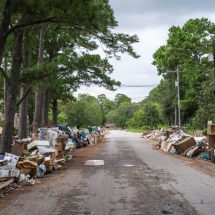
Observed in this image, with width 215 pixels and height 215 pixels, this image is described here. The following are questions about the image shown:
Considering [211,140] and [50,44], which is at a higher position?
[50,44]

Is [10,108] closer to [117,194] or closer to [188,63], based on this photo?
[117,194]

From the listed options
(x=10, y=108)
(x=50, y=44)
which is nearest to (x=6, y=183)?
(x=10, y=108)

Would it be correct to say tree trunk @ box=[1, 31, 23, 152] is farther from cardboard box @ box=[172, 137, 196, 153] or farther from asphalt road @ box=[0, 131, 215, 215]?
cardboard box @ box=[172, 137, 196, 153]

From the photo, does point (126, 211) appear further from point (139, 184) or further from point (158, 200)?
point (139, 184)

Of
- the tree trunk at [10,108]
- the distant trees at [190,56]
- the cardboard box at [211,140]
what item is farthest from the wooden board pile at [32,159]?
the distant trees at [190,56]

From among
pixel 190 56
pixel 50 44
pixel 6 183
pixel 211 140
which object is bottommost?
pixel 6 183

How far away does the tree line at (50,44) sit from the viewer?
44.1ft

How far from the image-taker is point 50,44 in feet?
109

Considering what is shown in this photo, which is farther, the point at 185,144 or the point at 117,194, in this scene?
the point at 185,144

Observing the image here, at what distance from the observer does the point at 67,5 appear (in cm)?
1317

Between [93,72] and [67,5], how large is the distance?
50.0 feet

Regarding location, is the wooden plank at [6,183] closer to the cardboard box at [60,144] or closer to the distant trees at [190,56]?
the cardboard box at [60,144]

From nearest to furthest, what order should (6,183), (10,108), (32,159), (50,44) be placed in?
(6,183), (32,159), (10,108), (50,44)

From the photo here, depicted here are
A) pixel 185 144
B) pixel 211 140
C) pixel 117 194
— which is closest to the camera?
pixel 117 194
